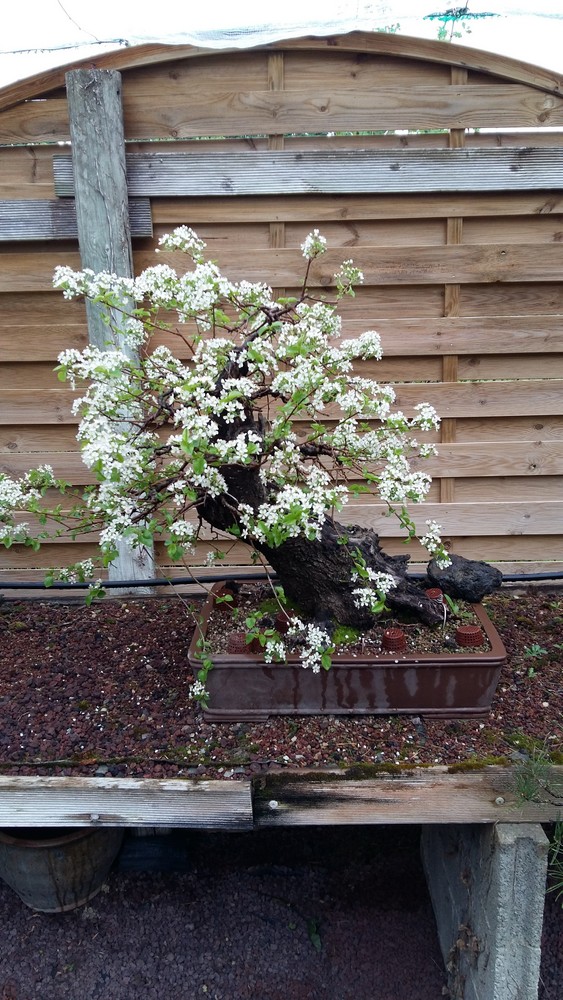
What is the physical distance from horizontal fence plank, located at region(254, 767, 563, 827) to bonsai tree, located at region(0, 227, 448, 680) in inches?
18.1

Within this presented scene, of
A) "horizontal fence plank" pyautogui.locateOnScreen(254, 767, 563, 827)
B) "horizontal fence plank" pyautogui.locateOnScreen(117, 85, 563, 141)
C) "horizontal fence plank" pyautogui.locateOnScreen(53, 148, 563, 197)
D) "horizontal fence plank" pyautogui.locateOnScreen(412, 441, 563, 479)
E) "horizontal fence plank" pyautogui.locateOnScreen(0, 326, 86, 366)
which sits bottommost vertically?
"horizontal fence plank" pyautogui.locateOnScreen(254, 767, 563, 827)

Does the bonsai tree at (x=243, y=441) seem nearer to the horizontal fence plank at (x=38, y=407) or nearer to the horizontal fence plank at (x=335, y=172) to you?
the horizontal fence plank at (x=38, y=407)

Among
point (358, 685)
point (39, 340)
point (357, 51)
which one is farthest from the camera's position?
point (39, 340)

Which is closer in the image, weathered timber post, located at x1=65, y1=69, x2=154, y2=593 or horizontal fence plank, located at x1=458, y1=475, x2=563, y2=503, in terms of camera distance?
weathered timber post, located at x1=65, y1=69, x2=154, y2=593

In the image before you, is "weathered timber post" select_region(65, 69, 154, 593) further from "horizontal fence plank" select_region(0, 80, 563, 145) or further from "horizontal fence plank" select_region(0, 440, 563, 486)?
"horizontal fence plank" select_region(0, 440, 563, 486)

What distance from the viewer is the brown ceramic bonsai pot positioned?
190 centimetres

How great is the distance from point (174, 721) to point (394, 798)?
26.2 inches

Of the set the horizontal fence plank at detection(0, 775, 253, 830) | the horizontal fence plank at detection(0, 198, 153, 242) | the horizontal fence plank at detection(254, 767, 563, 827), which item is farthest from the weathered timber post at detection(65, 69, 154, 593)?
the horizontal fence plank at detection(254, 767, 563, 827)

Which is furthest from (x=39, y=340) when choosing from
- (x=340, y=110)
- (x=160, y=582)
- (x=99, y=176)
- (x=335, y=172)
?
(x=340, y=110)

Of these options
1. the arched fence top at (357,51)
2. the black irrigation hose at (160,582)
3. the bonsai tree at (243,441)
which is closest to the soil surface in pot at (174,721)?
the black irrigation hose at (160,582)

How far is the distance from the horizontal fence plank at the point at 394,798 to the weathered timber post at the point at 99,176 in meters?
1.04

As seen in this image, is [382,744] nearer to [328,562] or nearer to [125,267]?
[328,562]

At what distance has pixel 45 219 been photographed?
2504 millimetres

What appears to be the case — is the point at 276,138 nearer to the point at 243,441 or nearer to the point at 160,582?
the point at 243,441
